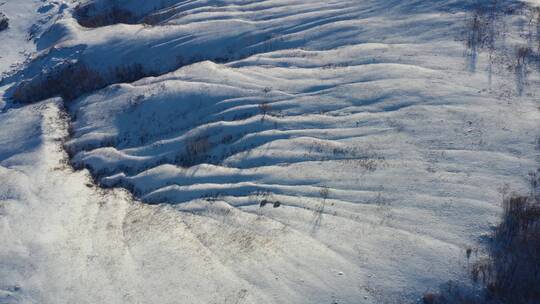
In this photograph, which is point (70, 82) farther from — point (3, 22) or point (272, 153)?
point (272, 153)

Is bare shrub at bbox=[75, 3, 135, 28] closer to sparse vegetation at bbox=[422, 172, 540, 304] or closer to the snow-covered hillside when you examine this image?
the snow-covered hillside

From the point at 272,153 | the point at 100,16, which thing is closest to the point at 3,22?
the point at 100,16

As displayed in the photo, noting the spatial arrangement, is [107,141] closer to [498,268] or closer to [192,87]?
[192,87]

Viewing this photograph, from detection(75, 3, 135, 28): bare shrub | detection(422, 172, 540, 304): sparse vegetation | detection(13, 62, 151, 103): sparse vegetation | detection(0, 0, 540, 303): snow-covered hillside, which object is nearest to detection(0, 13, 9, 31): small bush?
detection(75, 3, 135, 28): bare shrub

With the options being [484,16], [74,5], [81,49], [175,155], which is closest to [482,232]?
[175,155]

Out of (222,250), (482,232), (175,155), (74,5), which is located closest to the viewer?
(482,232)

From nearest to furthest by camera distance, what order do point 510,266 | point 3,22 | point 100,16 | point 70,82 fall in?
1. point 510,266
2. point 70,82
3. point 100,16
4. point 3,22

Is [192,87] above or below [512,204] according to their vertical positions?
above

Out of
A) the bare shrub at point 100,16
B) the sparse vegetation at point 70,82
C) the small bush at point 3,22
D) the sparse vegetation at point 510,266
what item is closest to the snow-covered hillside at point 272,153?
the sparse vegetation at point 70,82
